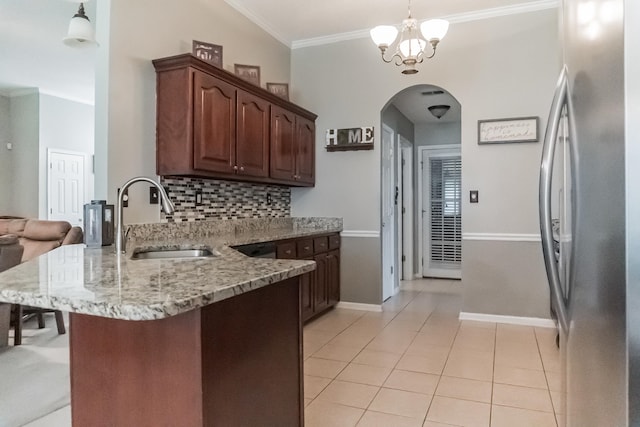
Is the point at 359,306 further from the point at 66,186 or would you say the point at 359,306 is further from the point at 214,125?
the point at 66,186

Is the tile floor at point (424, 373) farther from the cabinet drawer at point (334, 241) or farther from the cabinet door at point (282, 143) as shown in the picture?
the cabinet door at point (282, 143)

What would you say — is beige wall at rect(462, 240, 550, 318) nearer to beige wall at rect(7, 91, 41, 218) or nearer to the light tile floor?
the light tile floor

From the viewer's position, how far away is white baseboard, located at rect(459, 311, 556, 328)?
387cm

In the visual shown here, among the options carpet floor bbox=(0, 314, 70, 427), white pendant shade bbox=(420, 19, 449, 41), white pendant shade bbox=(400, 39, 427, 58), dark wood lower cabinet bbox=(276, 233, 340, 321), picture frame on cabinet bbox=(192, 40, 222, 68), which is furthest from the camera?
dark wood lower cabinet bbox=(276, 233, 340, 321)

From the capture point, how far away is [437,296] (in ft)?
17.4

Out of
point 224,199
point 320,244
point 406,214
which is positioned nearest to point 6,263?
point 224,199

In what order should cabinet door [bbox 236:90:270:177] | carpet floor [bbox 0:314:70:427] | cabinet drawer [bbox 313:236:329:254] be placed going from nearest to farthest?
carpet floor [bbox 0:314:70:427], cabinet door [bbox 236:90:270:177], cabinet drawer [bbox 313:236:329:254]

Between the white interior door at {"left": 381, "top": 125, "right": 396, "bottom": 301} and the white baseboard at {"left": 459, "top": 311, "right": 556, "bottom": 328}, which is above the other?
the white interior door at {"left": 381, "top": 125, "right": 396, "bottom": 301}

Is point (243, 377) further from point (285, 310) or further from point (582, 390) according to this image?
point (582, 390)

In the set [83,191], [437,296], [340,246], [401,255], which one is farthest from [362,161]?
[83,191]

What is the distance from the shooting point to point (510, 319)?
4000 mm

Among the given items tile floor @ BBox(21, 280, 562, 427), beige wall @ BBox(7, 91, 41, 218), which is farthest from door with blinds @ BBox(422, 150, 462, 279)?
beige wall @ BBox(7, 91, 41, 218)

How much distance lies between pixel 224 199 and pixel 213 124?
33.6 inches

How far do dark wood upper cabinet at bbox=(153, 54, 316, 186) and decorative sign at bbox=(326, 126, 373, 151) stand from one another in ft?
2.42
